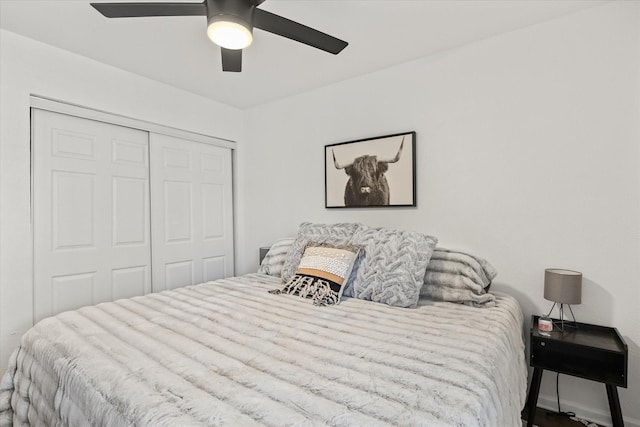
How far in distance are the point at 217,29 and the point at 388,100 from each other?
1.58 metres

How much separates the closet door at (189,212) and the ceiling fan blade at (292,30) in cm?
191

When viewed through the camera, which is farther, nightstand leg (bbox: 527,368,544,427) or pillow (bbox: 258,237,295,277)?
pillow (bbox: 258,237,295,277)

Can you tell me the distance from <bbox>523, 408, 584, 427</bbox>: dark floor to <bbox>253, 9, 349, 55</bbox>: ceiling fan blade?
8.05ft

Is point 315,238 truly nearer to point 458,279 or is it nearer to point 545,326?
point 458,279

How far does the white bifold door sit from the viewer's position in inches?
93.3

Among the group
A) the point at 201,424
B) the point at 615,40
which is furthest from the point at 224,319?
the point at 615,40

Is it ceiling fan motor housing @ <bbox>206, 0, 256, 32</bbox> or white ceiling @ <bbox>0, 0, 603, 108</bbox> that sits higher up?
white ceiling @ <bbox>0, 0, 603, 108</bbox>

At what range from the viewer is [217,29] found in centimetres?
149

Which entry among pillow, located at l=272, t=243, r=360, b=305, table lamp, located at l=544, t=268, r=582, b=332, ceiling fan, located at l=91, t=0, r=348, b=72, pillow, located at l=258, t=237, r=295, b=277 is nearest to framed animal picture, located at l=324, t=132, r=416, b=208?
pillow, located at l=258, t=237, r=295, b=277

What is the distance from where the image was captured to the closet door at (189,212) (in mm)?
3016

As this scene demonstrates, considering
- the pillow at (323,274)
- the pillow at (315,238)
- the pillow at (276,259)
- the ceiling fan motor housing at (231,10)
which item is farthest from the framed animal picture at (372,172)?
the ceiling fan motor housing at (231,10)

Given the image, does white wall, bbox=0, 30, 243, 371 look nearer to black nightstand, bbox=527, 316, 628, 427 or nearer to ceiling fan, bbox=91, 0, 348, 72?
ceiling fan, bbox=91, 0, 348, 72

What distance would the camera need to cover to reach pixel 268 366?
1.11m

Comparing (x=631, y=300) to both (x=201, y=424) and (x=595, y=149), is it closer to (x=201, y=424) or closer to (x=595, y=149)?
(x=595, y=149)
